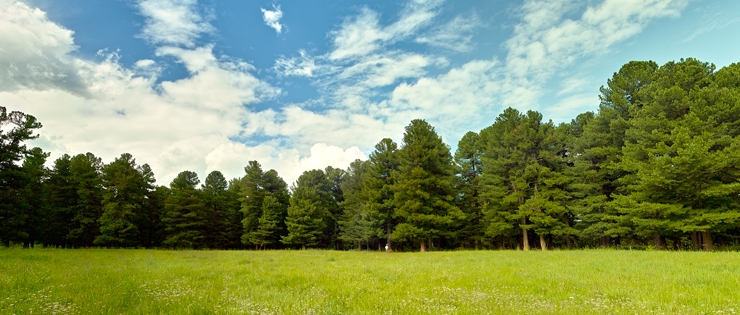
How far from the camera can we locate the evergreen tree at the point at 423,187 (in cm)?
3356

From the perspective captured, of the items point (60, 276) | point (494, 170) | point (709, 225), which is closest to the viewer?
point (60, 276)

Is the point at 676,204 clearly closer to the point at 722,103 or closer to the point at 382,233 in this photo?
Result: the point at 722,103

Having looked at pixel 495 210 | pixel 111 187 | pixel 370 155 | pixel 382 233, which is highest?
pixel 370 155

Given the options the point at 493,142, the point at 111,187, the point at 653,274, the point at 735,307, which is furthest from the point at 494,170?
the point at 111,187

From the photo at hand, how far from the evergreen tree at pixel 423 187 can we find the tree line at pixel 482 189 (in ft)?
0.54

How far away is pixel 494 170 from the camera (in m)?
36.1

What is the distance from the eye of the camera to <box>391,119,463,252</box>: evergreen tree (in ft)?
110

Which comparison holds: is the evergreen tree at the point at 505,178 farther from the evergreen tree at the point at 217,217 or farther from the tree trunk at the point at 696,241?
the evergreen tree at the point at 217,217

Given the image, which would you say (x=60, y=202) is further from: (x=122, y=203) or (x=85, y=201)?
(x=122, y=203)

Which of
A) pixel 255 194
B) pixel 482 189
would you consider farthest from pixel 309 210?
pixel 482 189

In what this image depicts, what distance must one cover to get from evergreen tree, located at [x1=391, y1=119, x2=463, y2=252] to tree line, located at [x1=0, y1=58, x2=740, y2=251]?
16cm

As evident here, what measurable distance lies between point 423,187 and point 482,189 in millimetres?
9946

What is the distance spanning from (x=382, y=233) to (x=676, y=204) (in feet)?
90.7

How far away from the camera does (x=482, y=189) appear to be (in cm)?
4025
